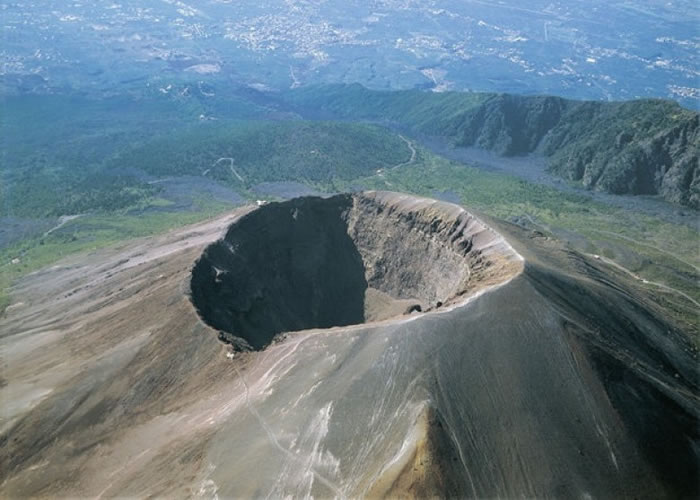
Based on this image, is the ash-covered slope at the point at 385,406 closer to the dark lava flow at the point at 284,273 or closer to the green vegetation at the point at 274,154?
the dark lava flow at the point at 284,273

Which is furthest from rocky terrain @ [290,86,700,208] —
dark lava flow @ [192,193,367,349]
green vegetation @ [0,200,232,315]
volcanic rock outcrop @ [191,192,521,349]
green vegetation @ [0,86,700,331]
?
dark lava flow @ [192,193,367,349]

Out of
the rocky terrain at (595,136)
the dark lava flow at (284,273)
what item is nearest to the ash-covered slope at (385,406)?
the dark lava flow at (284,273)

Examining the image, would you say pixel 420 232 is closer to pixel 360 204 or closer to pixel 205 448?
pixel 360 204

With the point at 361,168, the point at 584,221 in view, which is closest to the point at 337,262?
the point at 584,221

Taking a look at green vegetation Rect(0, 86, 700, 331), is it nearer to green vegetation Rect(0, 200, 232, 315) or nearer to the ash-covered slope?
green vegetation Rect(0, 200, 232, 315)

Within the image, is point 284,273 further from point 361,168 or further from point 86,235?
point 361,168

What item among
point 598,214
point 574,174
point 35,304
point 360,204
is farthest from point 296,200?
point 574,174
